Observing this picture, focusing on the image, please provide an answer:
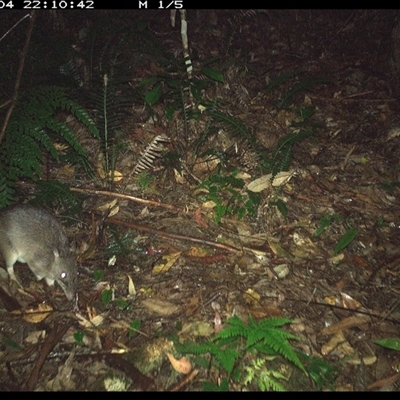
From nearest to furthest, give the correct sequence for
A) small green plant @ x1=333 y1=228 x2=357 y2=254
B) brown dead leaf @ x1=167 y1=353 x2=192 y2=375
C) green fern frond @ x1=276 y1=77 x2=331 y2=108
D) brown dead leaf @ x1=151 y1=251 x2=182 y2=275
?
brown dead leaf @ x1=167 y1=353 x2=192 y2=375
brown dead leaf @ x1=151 y1=251 x2=182 y2=275
small green plant @ x1=333 y1=228 x2=357 y2=254
green fern frond @ x1=276 y1=77 x2=331 y2=108

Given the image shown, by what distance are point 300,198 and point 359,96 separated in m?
2.73

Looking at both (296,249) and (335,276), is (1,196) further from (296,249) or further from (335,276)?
(335,276)

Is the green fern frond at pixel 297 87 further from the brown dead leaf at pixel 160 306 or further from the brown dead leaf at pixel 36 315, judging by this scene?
the brown dead leaf at pixel 36 315

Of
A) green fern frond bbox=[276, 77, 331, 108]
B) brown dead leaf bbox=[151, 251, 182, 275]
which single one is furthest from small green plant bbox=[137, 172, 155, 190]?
green fern frond bbox=[276, 77, 331, 108]

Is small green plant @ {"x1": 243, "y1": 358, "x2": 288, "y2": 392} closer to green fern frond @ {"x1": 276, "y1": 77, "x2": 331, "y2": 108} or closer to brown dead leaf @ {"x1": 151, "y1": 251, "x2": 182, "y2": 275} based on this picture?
brown dead leaf @ {"x1": 151, "y1": 251, "x2": 182, "y2": 275}

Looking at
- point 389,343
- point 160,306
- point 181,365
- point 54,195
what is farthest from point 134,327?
point 389,343

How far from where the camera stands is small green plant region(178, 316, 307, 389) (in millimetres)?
3023

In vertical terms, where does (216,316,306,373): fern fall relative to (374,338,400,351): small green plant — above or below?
above

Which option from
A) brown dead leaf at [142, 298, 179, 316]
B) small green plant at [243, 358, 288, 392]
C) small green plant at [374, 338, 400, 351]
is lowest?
small green plant at [374, 338, 400, 351]

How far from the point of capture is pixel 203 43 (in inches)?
293

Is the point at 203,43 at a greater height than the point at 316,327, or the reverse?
the point at 203,43

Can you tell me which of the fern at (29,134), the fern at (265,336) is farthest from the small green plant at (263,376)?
the fern at (29,134)
